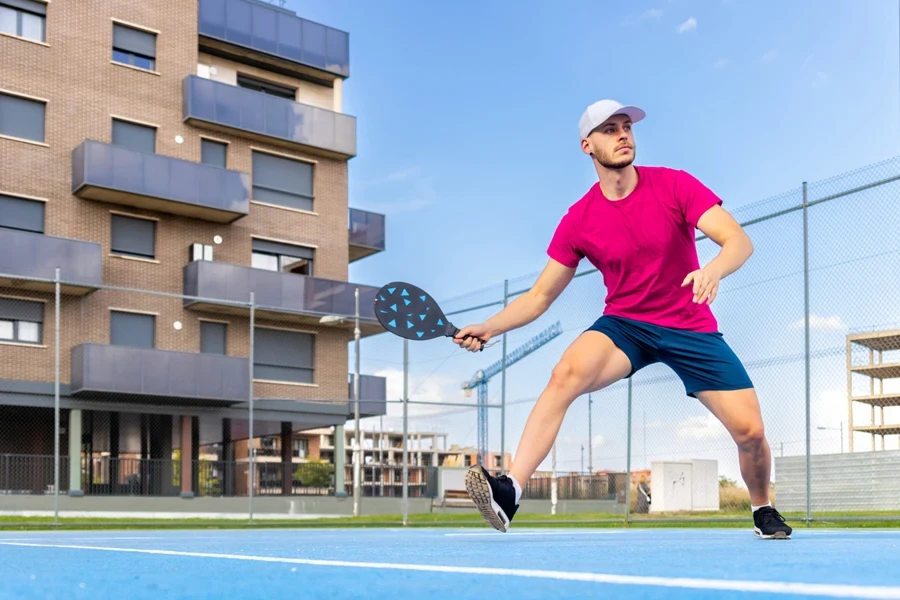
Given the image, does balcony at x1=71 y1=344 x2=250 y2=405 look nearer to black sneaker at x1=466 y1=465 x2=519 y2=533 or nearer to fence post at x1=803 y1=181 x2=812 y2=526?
fence post at x1=803 y1=181 x2=812 y2=526

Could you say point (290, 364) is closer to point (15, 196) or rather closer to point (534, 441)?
point (15, 196)

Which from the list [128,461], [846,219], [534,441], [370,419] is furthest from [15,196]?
[534,441]

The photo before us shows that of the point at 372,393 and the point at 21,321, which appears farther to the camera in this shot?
the point at 372,393

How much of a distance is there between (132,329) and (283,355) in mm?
4371

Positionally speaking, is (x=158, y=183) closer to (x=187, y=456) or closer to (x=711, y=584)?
(x=187, y=456)

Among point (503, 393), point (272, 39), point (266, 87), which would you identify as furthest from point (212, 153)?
point (503, 393)

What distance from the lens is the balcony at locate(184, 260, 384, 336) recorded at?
2859 centimetres

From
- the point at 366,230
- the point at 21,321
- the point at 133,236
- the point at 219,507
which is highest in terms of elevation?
the point at 366,230

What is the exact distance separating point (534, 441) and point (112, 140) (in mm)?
26110

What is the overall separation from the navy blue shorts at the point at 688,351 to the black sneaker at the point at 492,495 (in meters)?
0.83

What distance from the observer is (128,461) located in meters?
26.2

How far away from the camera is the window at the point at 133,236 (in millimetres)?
28625

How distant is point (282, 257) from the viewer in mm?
31938

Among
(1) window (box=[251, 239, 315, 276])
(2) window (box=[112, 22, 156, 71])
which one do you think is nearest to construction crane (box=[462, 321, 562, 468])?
(1) window (box=[251, 239, 315, 276])
